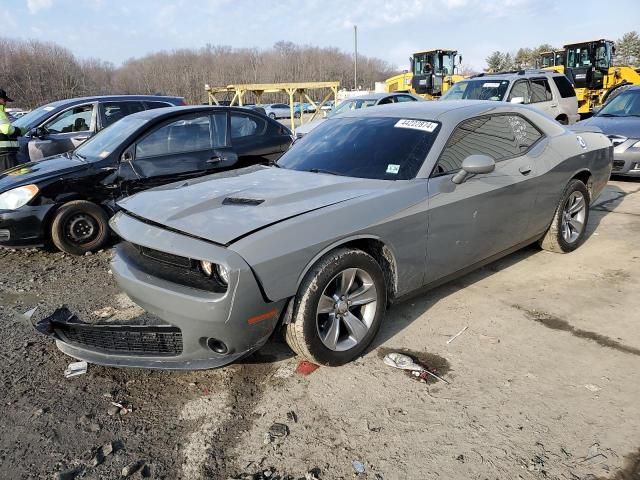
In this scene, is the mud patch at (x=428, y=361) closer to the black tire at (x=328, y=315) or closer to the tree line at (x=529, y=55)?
the black tire at (x=328, y=315)

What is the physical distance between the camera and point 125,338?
9.32ft

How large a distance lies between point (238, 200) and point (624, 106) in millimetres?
8972

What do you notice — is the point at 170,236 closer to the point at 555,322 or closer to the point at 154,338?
the point at 154,338

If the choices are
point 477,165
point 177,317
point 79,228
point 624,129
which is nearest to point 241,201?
point 177,317

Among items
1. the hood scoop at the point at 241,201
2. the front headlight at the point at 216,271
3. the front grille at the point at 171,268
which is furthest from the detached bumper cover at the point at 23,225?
the front headlight at the point at 216,271

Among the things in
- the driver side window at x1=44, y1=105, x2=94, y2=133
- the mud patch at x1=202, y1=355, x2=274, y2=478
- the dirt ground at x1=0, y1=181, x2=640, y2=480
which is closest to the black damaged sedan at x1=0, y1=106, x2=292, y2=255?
the dirt ground at x1=0, y1=181, x2=640, y2=480

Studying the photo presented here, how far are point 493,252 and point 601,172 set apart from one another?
224cm

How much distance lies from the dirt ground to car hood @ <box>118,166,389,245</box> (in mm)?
983

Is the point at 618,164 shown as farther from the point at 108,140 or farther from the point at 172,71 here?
the point at 172,71

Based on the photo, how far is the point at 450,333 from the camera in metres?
3.54

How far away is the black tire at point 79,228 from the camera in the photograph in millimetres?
5371

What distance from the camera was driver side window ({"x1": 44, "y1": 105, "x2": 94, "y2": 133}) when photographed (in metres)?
8.43

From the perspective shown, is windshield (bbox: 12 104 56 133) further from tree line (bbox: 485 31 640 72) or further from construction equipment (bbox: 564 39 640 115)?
tree line (bbox: 485 31 640 72)

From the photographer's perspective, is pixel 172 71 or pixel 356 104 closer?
pixel 356 104
